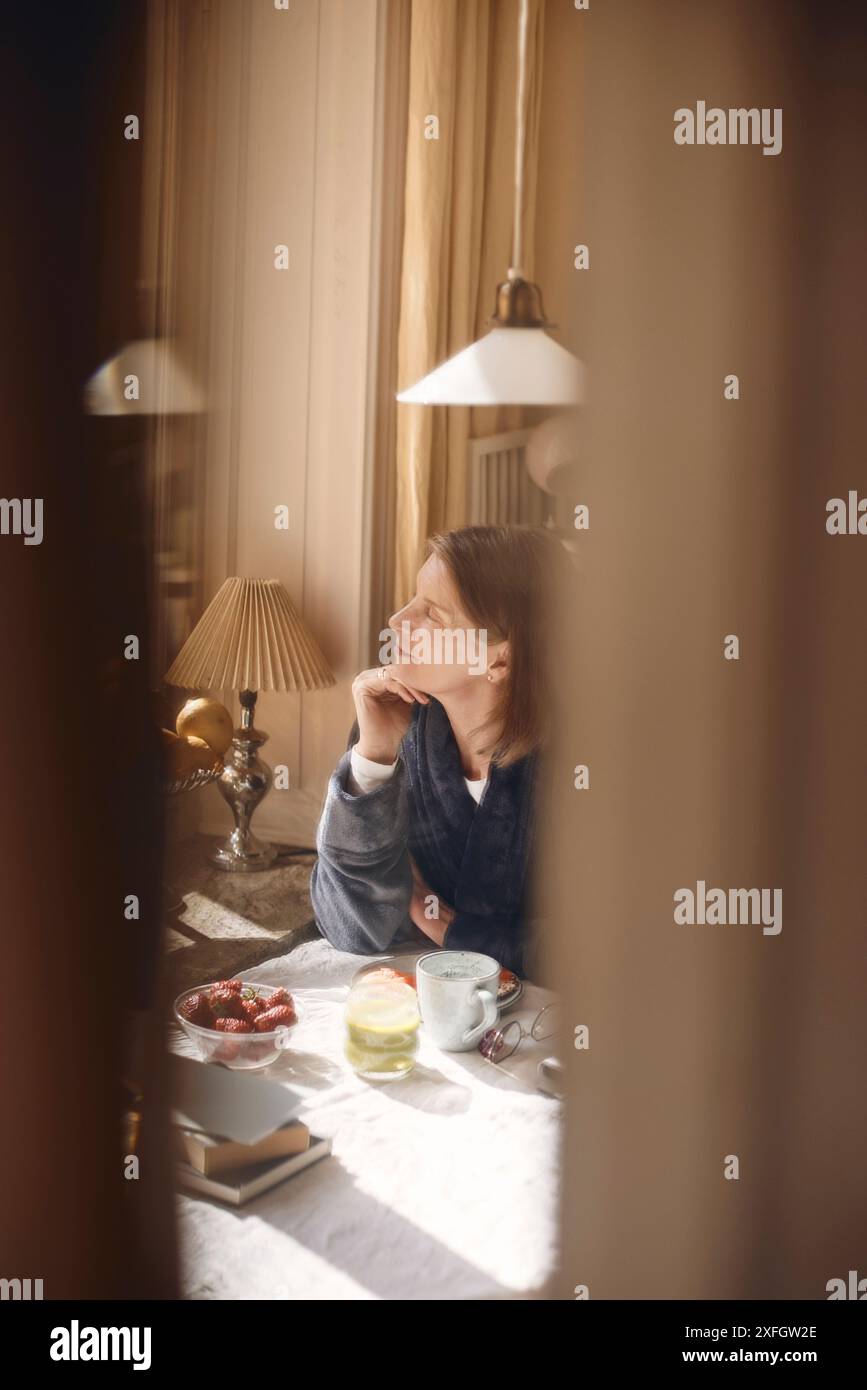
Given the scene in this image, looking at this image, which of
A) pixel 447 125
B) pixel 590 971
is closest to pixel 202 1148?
pixel 590 971

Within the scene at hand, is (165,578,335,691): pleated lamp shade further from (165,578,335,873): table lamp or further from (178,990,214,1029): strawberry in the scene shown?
(178,990,214,1029): strawberry

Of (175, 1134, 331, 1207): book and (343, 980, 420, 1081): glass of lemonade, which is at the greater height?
(343, 980, 420, 1081): glass of lemonade

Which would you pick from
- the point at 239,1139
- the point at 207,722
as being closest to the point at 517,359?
the point at 207,722

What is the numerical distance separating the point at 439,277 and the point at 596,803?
43cm

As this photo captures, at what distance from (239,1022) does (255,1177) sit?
0.40 feet

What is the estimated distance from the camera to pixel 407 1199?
3.20 feet

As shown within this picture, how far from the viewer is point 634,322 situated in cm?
91

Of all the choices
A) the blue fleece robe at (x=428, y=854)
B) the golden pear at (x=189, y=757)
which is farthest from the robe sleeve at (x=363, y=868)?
the golden pear at (x=189, y=757)

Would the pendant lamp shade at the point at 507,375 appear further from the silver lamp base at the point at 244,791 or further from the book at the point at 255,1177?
the book at the point at 255,1177

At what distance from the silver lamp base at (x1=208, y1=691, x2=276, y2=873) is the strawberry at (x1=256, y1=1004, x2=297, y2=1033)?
12 centimetres

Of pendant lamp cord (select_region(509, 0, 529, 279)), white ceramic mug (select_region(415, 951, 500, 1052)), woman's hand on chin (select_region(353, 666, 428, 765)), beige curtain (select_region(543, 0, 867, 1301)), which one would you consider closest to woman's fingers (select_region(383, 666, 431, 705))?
woman's hand on chin (select_region(353, 666, 428, 765))

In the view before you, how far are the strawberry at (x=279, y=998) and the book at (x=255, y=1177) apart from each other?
11cm

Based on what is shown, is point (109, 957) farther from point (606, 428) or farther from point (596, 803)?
point (606, 428)

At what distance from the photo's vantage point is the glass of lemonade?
1006mm
